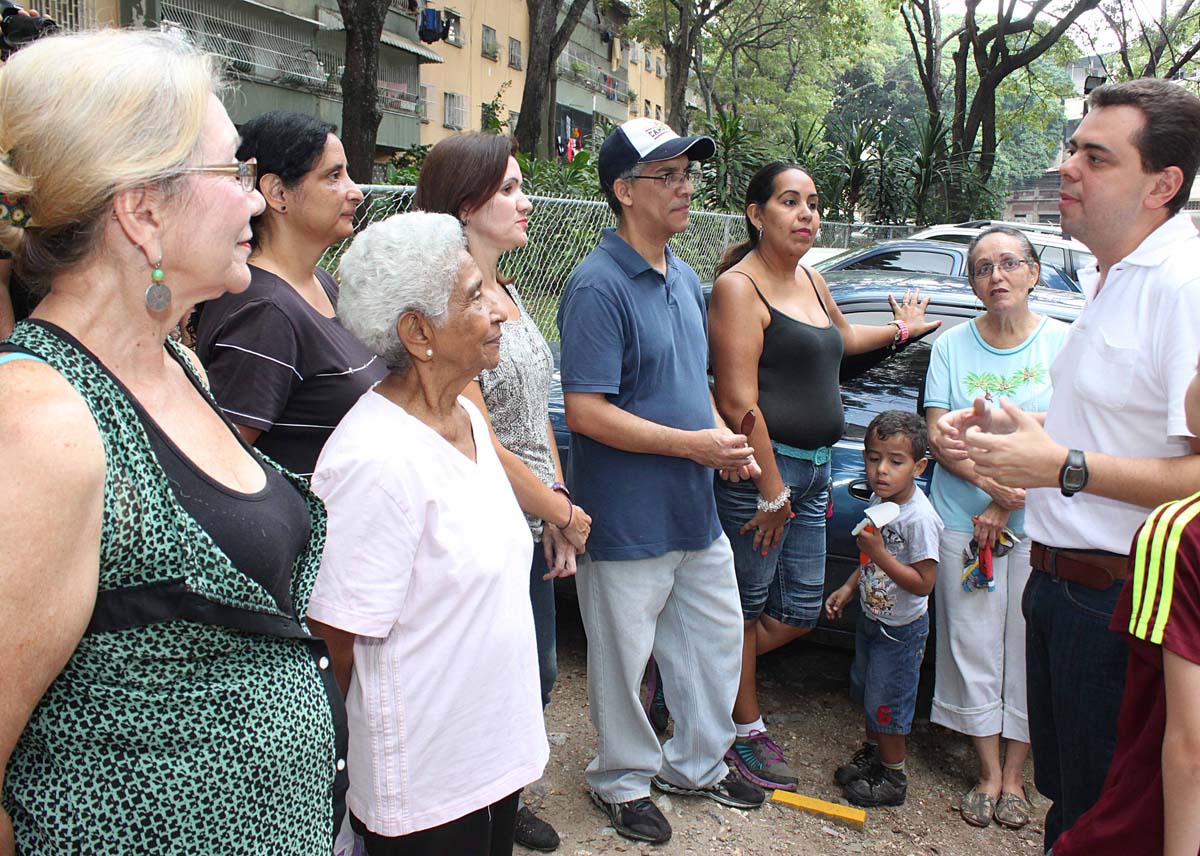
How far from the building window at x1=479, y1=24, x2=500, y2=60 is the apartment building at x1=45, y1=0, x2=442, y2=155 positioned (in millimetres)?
4474

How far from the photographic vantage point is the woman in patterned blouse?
2.74 m

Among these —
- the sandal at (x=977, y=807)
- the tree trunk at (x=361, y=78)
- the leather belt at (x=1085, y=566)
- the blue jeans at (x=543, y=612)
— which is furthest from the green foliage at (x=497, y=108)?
the leather belt at (x=1085, y=566)

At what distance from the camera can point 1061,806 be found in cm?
241

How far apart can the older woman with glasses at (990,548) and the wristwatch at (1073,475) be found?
121 centimetres

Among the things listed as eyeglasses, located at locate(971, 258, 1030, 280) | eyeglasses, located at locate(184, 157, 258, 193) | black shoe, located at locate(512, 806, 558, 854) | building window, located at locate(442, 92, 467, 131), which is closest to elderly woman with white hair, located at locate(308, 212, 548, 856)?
eyeglasses, located at locate(184, 157, 258, 193)

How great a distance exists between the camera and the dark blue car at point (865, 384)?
369cm

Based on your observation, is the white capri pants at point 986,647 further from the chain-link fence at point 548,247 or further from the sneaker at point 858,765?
the chain-link fence at point 548,247

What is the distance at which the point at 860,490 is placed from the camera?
3611mm

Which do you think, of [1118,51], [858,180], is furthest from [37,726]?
[1118,51]

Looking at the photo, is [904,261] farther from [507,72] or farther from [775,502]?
[507,72]

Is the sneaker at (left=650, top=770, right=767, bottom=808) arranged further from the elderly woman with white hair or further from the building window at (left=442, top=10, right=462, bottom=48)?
the building window at (left=442, top=10, right=462, bottom=48)

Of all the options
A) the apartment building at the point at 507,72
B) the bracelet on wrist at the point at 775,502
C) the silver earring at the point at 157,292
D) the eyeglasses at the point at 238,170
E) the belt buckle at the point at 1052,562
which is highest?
the apartment building at the point at 507,72

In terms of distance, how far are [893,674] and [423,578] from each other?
2142 millimetres

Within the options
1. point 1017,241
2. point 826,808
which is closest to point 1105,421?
point 1017,241
